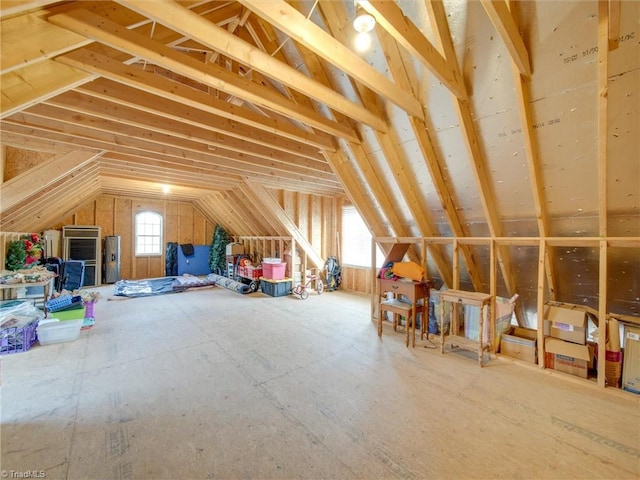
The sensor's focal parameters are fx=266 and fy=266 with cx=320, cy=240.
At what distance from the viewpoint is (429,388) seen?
2461mm

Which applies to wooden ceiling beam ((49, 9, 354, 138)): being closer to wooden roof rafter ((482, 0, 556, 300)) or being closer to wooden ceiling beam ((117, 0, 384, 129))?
wooden ceiling beam ((117, 0, 384, 129))

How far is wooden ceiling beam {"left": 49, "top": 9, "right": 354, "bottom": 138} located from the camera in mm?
1566

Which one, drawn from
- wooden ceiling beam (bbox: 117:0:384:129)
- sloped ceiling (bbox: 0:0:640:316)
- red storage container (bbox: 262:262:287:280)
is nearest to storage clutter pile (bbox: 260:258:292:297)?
red storage container (bbox: 262:262:287:280)

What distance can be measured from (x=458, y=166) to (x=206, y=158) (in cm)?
351

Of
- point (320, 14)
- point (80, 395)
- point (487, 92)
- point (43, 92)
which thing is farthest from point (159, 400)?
point (487, 92)

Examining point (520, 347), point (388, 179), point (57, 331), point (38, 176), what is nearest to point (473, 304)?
point (520, 347)

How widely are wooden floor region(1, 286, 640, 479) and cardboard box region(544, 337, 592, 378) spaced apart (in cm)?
19

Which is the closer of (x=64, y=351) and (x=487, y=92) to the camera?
(x=487, y=92)

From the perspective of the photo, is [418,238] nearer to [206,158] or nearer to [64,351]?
[206,158]

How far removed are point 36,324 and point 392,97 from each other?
4888 mm

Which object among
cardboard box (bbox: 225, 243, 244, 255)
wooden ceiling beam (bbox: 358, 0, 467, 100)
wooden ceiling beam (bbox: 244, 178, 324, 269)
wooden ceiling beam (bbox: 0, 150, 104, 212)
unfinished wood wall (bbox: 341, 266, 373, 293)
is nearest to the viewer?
wooden ceiling beam (bbox: 358, 0, 467, 100)

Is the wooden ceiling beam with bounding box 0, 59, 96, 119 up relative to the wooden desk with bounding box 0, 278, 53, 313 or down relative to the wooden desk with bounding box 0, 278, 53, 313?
up

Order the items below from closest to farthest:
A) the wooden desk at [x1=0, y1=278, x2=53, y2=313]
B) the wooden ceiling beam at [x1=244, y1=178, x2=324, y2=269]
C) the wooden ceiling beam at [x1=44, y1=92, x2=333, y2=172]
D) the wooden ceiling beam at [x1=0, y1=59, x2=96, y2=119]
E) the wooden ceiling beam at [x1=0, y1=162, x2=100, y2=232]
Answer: the wooden ceiling beam at [x1=0, y1=59, x2=96, y2=119]
the wooden ceiling beam at [x1=44, y1=92, x2=333, y2=172]
the wooden desk at [x1=0, y1=278, x2=53, y2=313]
the wooden ceiling beam at [x1=0, y1=162, x2=100, y2=232]
the wooden ceiling beam at [x1=244, y1=178, x2=324, y2=269]

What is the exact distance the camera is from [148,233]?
8680 mm
